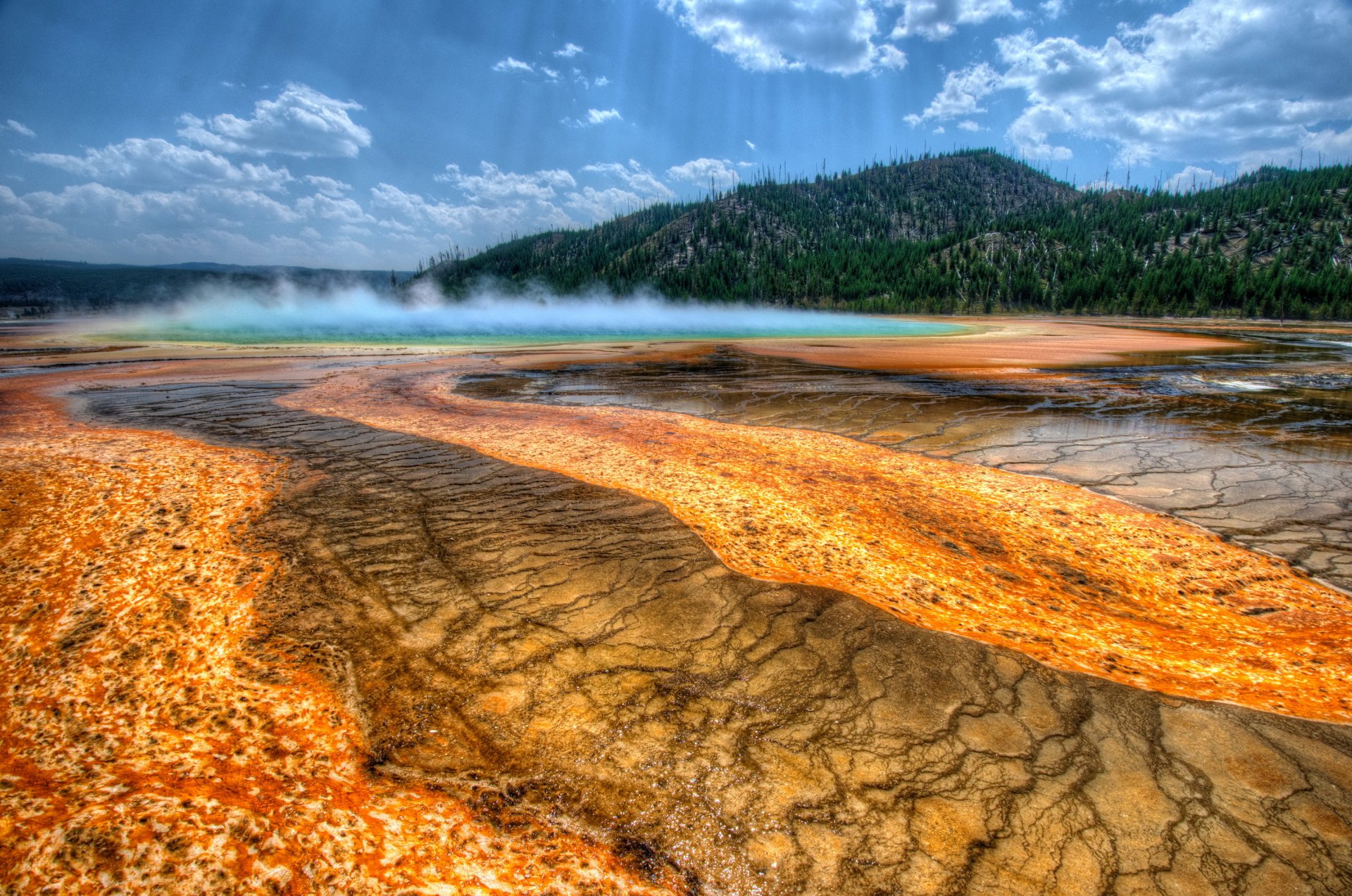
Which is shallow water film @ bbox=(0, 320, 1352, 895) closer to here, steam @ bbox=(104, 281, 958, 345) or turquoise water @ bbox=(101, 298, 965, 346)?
turquoise water @ bbox=(101, 298, 965, 346)

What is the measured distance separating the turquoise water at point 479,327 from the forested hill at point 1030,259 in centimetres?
1992

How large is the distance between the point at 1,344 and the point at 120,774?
1941 inches

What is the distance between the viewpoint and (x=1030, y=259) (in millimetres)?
106062

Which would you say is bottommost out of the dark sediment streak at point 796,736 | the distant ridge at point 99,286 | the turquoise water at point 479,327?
the dark sediment streak at point 796,736

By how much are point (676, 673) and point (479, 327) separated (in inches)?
2277

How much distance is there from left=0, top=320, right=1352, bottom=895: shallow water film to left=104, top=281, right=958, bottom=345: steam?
33408 millimetres

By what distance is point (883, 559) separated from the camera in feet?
17.7

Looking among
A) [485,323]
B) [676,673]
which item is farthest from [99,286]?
[676,673]

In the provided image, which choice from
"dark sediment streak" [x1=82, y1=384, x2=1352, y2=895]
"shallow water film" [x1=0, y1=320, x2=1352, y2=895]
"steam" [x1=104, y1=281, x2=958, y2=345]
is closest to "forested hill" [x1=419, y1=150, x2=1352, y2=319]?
"steam" [x1=104, y1=281, x2=958, y2=345]

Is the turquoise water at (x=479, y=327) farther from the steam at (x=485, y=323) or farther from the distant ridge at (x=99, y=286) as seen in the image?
the distant ridge at (x=99, y=286)

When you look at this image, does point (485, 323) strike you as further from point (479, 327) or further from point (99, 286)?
point (99, 286)

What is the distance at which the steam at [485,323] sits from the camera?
146 ft

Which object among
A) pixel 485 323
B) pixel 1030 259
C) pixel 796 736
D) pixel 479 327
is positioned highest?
pixel 1030 259

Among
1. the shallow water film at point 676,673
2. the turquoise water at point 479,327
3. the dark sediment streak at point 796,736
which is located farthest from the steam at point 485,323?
the dark sediment streak at point 796,736
